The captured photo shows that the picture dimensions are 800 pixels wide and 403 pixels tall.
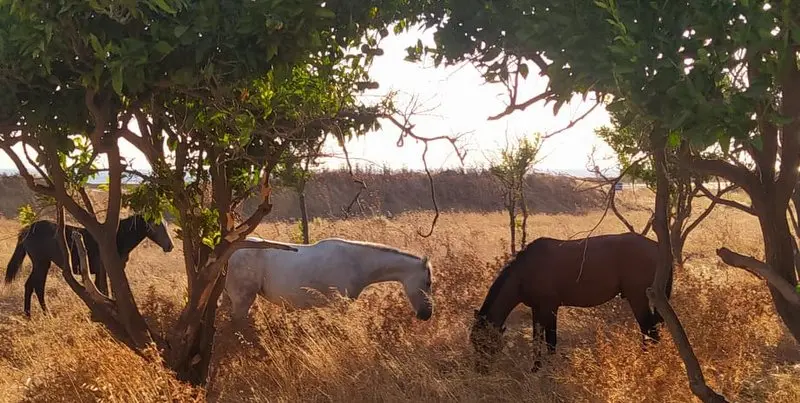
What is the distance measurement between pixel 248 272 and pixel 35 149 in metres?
3.53

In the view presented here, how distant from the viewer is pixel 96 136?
4.46 meters

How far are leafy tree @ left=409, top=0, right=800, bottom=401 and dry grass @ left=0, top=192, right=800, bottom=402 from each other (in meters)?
1.20

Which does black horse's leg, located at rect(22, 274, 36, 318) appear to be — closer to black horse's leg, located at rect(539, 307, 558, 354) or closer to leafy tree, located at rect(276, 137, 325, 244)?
leafy tree, located at rect(276, 137, 325, 244)

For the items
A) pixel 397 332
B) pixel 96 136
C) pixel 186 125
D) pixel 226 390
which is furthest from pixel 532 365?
pixel 96 136

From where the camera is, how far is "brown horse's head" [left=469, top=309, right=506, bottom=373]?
550cm

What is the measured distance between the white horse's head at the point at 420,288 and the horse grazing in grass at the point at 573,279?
84cm

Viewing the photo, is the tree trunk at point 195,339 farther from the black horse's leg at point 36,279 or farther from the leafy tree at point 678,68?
the black horse's leg at point 36,279

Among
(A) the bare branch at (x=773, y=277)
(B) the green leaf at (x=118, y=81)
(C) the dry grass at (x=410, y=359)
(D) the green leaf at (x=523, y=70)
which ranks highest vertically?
(D) the green leaf at (x=523, y=70)

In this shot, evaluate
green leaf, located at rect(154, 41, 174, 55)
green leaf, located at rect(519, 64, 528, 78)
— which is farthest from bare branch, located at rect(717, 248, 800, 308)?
green leaf, located at rect(154, 41, 174, 55)

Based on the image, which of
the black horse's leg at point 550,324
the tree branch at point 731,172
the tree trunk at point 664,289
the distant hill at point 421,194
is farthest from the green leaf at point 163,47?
the distant hill at point 421,194

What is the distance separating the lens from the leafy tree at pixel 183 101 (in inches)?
142

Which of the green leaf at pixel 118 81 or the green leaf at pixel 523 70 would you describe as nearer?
the green leaf at pixel 118 81

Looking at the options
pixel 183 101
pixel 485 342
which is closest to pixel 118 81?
pixel 183 101

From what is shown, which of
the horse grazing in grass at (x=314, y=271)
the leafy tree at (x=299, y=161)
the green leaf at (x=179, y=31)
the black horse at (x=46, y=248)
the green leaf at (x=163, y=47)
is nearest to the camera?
the green leaf at (x=179, y=31)
